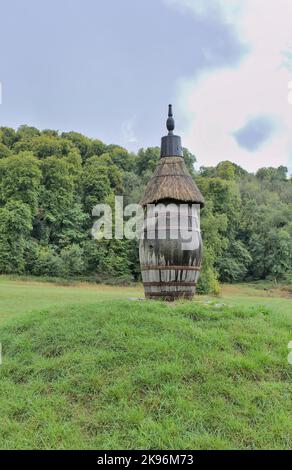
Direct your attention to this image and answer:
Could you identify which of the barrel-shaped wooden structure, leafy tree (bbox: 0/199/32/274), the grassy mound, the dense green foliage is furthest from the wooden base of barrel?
leafy tree (bbox: 0/199/32/274)

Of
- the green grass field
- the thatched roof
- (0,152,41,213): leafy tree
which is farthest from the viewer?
(0,152,41,213): leafy tree

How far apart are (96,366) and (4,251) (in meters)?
38.9

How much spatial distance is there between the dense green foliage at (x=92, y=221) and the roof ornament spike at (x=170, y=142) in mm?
23803

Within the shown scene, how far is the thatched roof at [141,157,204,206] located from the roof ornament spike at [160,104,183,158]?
0.45ft

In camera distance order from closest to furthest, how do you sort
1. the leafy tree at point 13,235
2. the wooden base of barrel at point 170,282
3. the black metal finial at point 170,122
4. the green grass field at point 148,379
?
the green grass field at point 148,379
the wooden base of barrel at point 170,282
the black metal finial at point 170,122
the leafy tree at point 13,235

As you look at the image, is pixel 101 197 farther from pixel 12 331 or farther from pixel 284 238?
pixel 12 331

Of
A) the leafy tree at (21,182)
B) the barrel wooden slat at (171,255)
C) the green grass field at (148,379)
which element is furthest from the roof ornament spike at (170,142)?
the leafy tree at (21,182)

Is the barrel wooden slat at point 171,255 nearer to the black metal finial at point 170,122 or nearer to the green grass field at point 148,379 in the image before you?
the green grass field at point 148,379

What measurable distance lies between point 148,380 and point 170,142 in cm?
662

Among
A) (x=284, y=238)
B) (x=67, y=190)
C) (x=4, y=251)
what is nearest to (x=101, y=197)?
(x=67, y=190)

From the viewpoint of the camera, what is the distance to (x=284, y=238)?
5478 cm

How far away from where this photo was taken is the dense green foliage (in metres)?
43.9

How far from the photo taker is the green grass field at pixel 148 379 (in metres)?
5.20

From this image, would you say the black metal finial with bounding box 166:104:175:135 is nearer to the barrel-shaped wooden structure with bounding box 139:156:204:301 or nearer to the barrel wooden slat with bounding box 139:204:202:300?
the barrel-shaped wooden structure with bounding box 139:156:204:301
